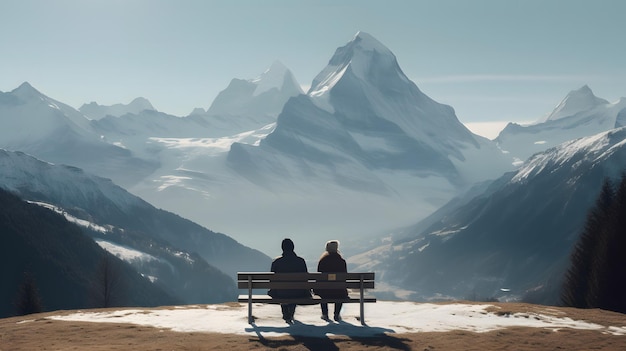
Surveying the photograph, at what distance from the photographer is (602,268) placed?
6912 cm

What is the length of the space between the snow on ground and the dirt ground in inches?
44.5

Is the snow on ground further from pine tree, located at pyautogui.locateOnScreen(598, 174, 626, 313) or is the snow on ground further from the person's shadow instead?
pine tree, located at pyautogui.locateOnScreen(598, 174, 626, 313)

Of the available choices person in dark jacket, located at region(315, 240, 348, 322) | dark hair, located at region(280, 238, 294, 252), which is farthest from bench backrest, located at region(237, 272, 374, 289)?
dark hair, located at region(280, 238, 294, 252)

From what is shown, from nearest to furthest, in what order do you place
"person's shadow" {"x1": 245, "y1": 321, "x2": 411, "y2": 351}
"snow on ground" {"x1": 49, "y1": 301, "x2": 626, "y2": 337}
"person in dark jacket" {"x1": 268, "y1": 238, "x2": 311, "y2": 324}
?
"person's shadow" {"x1": 245, "y1": 321, "x2": 411, "y2": 351}
"snow on ground" {"x1": 49, "y1": 301, "x2": 626, "y2": 337}
"person in dark jacket" {"x1": 268, "y1": 238, "x2": 311, "y2": 324}

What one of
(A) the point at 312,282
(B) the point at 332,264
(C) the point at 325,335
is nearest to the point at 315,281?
(A) the point at 312,282

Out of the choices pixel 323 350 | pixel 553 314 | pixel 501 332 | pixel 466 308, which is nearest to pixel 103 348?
pixel 323 350

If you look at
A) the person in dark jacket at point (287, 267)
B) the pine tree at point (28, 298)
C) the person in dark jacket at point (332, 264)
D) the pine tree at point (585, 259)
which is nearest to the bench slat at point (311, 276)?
the person in dark jacket at point (287, 267)

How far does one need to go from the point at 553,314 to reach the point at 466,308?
4.69 meters

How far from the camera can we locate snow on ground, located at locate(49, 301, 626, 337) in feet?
122

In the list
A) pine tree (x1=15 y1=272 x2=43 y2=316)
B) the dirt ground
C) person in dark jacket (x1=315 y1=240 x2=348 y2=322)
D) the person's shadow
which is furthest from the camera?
pine tree (x1=15 y1=272 x2=43 y2=316)

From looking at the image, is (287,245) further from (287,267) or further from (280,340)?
(280,340)

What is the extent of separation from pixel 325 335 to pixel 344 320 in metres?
4.65

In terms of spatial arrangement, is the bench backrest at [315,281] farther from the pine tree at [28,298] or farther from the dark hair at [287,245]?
the pine tree at [28,298]

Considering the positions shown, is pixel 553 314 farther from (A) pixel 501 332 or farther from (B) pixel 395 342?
(B) pixel 395 342
